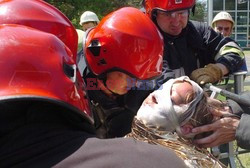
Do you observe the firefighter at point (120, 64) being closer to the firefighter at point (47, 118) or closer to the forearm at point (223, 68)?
the forearm at point (223, 68)

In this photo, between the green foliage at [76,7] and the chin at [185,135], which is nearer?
the chin at [185,135]

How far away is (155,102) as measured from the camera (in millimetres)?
1543

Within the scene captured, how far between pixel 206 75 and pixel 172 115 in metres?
1.03

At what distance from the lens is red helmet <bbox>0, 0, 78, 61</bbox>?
1.48 meters

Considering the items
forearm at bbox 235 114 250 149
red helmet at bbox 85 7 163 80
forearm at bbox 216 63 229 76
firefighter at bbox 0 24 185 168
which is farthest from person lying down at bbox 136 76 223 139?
forearm at bbox 216 63 229 76

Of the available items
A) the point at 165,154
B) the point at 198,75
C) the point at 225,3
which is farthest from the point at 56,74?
the point at 225,3

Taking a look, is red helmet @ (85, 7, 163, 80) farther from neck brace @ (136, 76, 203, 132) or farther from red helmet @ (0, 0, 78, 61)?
neck brace @ (136, 76, 203, 132)

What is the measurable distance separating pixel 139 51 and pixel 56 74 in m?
1.05

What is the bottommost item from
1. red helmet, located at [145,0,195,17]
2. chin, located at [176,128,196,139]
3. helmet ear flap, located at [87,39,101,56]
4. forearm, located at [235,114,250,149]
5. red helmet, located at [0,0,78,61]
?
forearm, located at [235,114,250,149]

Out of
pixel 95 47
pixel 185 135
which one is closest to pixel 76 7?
pixel 95 47

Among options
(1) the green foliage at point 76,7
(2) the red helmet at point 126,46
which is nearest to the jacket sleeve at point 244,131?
(2) the red helmet at point 126,46

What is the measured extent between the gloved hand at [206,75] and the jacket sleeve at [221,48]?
17cm

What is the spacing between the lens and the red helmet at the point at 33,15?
1.48 metres

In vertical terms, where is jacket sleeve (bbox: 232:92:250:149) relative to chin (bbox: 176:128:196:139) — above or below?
below
